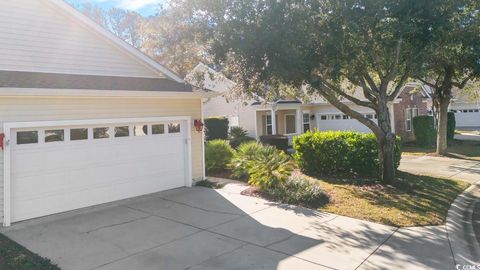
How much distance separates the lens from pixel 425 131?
74.5 ft

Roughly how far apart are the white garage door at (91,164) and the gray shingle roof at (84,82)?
1060 millimetres

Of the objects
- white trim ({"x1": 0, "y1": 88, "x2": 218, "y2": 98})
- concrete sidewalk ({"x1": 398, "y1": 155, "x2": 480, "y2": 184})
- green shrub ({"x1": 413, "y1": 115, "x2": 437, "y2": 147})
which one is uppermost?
white trim ({"x1": 0, "y1": 88, "x2": 218, "y2": 98})

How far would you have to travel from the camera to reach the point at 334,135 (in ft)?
43.5

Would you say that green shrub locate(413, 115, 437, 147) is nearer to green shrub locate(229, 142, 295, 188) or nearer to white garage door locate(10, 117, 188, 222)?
green shrub locate(229, 142, 295, 188)

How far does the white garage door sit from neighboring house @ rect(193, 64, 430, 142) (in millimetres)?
12319

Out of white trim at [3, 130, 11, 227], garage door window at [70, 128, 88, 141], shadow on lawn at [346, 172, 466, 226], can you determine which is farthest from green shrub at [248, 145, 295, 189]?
white trim at [3, 130, 11, 227]

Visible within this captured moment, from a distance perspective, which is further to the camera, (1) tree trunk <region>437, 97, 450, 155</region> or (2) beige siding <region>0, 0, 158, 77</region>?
(1) tree trunk <region>437, 97, 450, 155</region>

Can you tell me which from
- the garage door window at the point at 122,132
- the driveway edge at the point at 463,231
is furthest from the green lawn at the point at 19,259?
the driveway edge at the point at 463,231

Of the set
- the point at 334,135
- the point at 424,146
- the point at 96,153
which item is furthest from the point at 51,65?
the point at 424,146

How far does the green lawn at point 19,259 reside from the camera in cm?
571

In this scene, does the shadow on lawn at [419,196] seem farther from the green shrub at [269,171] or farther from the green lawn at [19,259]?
the green lawn at [19,259]

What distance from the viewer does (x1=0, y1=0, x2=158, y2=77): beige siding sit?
9.09 m

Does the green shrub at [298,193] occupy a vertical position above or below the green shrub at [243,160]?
below

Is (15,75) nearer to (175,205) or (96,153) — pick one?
(96,153)
